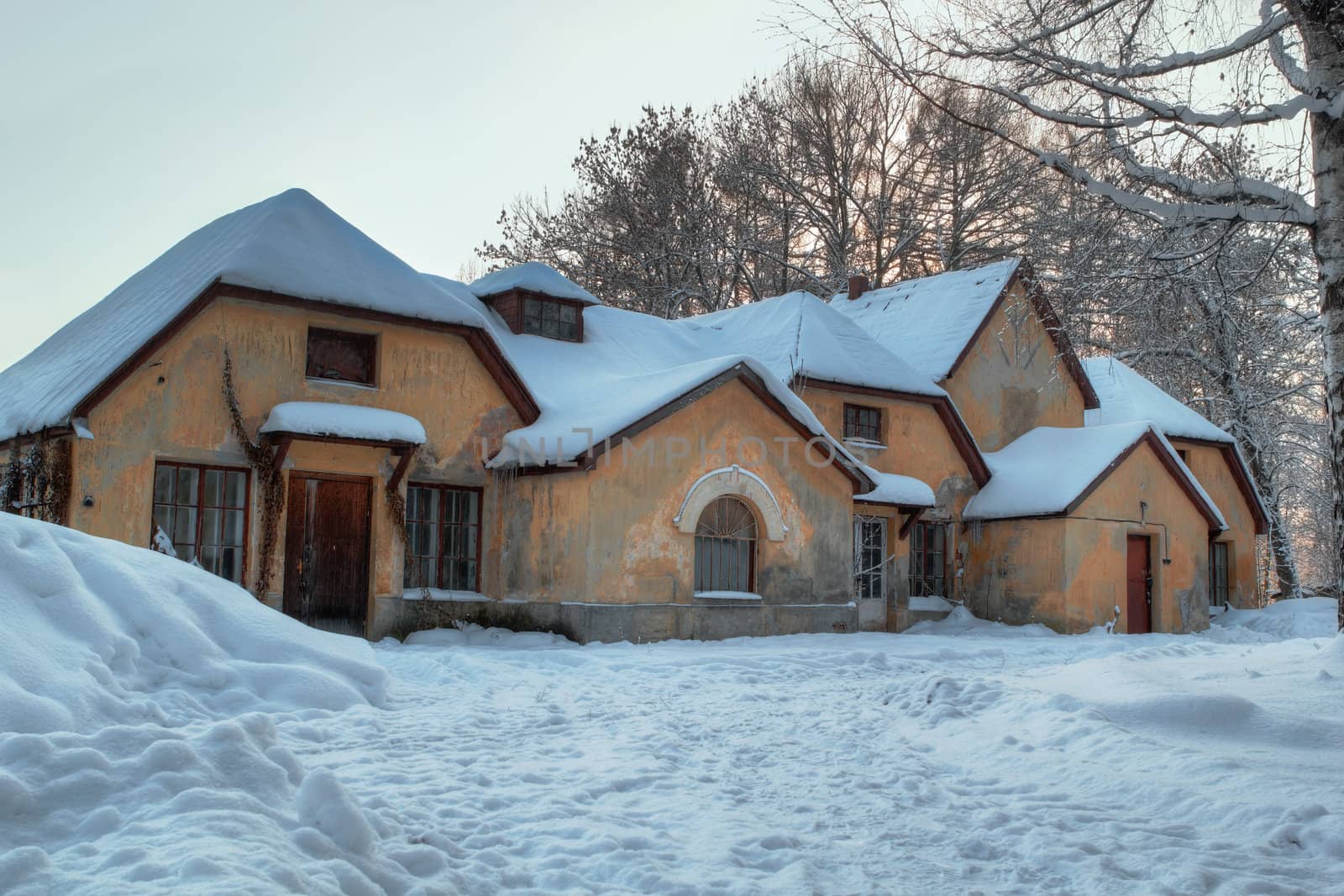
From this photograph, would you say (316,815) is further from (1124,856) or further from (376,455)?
(376,455)

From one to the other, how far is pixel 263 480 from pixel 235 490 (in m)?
0.34

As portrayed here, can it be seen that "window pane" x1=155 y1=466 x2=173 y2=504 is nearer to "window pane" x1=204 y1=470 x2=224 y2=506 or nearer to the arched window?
"window pane" x1=204 y1=470 x2=224 y2=506

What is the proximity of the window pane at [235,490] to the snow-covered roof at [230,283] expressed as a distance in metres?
1.85

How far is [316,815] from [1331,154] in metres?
8.11

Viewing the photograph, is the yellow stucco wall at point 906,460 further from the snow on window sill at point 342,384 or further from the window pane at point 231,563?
the window pane at point 231,563

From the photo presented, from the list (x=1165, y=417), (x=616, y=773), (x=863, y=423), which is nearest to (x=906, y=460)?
(x=863, y=423)

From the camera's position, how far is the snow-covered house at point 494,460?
43.1 feet

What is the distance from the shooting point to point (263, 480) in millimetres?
13539

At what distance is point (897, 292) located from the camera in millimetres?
24297

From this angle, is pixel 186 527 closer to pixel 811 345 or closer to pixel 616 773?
pixel 616 773

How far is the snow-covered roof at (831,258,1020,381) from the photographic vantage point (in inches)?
842

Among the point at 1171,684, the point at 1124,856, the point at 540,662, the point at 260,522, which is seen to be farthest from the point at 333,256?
the point at 1124,856

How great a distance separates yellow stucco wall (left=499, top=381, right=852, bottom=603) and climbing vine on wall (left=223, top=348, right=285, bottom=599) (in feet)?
9.84

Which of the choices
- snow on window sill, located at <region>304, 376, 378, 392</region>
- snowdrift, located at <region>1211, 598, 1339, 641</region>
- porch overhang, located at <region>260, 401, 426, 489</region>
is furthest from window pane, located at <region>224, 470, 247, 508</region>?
snowdrift, located at <region>1211, 598, 1339, 641</region>
